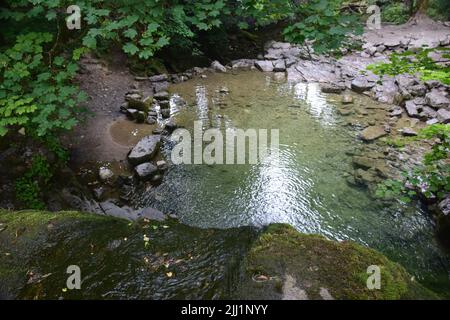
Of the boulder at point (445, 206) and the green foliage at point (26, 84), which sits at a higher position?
the green foliage at point (26, 84)

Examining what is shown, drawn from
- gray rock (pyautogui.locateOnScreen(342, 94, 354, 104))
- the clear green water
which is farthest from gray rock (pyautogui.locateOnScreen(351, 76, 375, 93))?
the clear green water

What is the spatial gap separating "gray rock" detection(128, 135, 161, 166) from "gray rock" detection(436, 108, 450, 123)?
8.01 metres

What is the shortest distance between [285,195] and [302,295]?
3.96m

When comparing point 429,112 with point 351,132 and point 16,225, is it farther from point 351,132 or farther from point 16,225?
point 16,225

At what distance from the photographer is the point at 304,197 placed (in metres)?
6.06

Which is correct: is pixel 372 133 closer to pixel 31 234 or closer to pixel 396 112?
pixel 396 112

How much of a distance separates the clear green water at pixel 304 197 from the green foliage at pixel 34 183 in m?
1.65

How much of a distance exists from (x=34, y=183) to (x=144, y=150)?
7.59ft

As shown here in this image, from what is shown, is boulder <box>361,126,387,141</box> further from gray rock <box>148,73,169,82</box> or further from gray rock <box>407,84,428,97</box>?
gray rock <box>148,73,169,82</box>

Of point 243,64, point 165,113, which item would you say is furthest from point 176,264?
point 243,64

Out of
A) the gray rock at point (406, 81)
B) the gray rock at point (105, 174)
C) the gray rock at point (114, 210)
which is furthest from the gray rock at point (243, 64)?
the gray rock at point (114, 210)

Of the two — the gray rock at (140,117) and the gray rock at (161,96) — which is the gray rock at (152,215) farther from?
the gray rock at (161,96)

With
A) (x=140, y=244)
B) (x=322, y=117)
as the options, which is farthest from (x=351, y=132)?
(x=140, y=244)

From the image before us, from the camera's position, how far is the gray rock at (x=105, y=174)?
6.24 m
